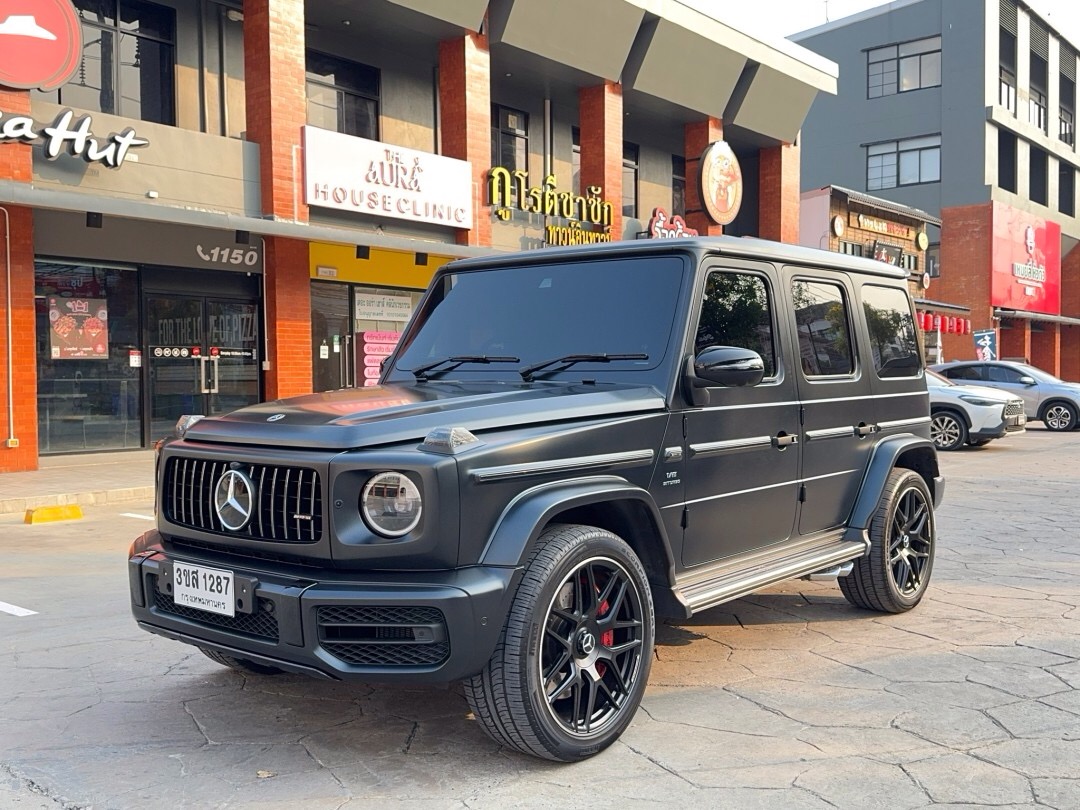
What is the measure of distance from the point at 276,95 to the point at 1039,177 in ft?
128

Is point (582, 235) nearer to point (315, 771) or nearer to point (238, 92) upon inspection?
point (238, 92)

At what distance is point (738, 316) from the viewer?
15.4 ft

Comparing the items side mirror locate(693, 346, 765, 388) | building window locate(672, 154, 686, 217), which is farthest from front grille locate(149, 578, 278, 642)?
building window locate(672, 154, 686, 217)

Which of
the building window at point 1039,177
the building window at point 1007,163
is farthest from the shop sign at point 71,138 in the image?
the building window at point 1039,177

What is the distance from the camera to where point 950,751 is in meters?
3.74

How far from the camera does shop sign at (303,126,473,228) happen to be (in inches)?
630

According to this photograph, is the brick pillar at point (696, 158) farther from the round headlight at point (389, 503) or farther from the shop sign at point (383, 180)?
the round headlight at point (389, 503)

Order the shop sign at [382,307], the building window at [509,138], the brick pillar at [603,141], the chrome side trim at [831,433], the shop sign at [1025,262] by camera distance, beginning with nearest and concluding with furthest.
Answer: the chrome side trim at [831,433], the shop sign at [382,307], the brick pillar at [603,141], the building window at [509,138], the shop sign at [1025,262]

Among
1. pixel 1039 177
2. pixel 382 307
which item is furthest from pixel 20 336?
pixel 1039 177

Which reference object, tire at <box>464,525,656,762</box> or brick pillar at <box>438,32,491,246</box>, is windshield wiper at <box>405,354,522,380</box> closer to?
tire at <box>464,525,656,762</box>

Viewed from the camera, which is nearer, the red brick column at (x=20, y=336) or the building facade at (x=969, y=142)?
the red brick column at (x=20, y=336)

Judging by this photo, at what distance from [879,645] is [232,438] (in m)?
3.41

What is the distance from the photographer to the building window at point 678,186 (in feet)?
88.6

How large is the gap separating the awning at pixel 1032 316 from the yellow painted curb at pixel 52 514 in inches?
1411
